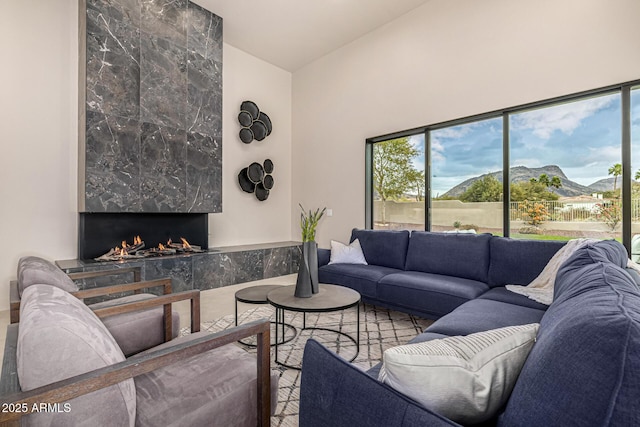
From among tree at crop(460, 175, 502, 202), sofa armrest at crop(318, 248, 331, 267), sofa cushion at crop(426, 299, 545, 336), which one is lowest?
sofa cushion at crop(426, 299, 545, 336)

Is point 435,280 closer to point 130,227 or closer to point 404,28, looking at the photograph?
point 404,28

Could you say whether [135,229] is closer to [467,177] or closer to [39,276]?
[39,276]

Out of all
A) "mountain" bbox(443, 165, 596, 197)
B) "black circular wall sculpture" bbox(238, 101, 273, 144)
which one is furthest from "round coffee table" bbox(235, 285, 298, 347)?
"black circular wall sculpture" bbox(238, 101, 273, 144)

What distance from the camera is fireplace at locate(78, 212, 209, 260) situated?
386 cm

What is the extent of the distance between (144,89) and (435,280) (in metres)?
3.91

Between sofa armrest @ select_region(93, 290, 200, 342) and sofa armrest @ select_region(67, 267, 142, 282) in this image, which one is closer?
sofa armrest @ select_region(93, 290, 200, 342)

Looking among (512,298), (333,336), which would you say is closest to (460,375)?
(512,298)

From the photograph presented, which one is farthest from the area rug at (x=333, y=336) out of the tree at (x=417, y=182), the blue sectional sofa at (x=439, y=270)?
the tree at (x=417, y=182)

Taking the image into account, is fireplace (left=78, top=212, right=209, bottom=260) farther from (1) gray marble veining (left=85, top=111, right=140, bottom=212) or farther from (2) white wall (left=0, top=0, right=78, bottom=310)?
(1) gray marble veining (left=85, top=111, right=140, bottom=212)

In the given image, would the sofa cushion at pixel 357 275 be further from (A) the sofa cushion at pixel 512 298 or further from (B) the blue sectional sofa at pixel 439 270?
(A) the sofa cushion at pixel 512 298

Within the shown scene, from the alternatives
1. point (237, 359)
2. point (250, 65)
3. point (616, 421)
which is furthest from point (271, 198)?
point (616, 421)

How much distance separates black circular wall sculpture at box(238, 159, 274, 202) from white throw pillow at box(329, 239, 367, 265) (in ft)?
7.25

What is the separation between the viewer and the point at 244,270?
4.81m

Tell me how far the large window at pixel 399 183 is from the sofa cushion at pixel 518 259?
1.37 m
